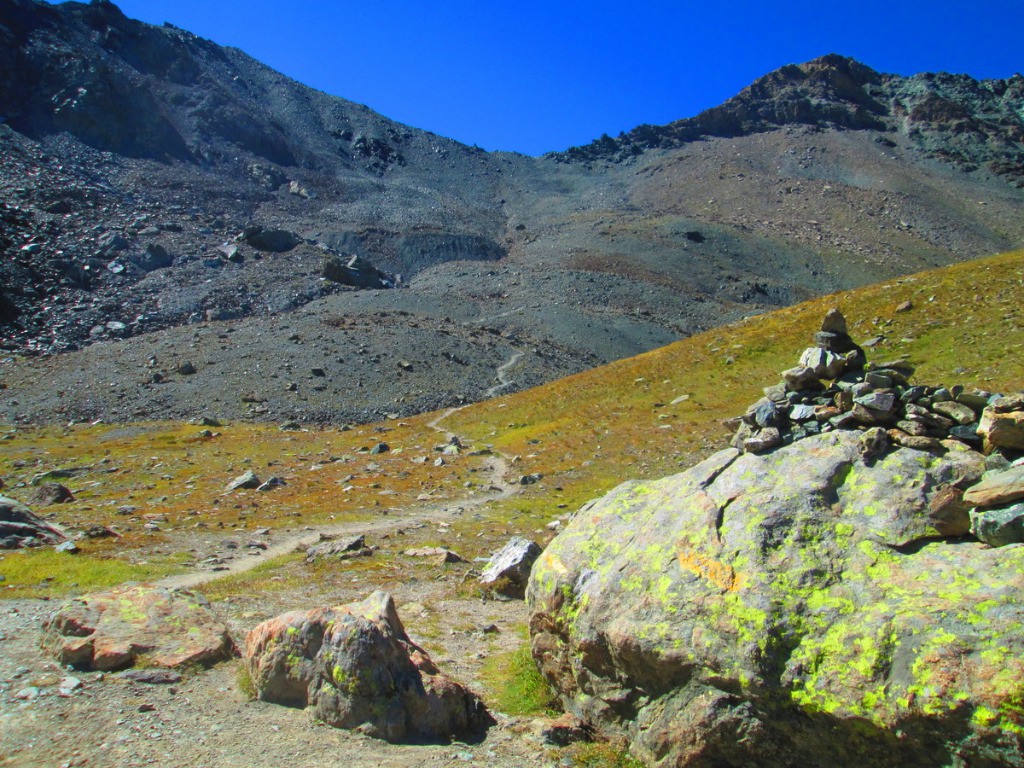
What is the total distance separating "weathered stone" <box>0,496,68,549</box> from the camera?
25.2 m

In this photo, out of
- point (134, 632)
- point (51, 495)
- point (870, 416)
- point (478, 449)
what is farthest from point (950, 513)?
point (51, 495)

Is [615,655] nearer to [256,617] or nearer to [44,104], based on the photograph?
[256,617]

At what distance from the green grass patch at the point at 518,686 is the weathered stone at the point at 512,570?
5072 mm

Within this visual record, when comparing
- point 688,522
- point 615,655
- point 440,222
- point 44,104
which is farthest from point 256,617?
point 44,104

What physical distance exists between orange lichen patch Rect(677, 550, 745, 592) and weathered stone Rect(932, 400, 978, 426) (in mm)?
4294

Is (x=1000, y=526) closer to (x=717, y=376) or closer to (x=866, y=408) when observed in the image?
(x=866, y=408)

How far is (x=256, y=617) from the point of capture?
17688 mm

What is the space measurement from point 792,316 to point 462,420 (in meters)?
30.8

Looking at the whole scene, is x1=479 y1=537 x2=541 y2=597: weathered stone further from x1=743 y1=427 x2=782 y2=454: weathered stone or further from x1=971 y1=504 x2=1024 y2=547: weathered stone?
x1=971 y1=504 x2=1024 y2=547: weathered stone

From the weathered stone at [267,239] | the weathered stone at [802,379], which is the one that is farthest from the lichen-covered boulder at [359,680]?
the weathered stone at [267,239]

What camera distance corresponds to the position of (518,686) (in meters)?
13.9

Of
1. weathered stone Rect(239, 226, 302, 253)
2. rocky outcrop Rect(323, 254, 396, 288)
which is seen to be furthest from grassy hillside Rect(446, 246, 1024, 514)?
weathered stone Rect(239, 226, 302, 253)

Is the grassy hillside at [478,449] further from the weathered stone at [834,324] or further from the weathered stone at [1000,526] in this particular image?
the weathered stone at [1000,526]

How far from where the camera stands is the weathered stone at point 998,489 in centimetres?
852
